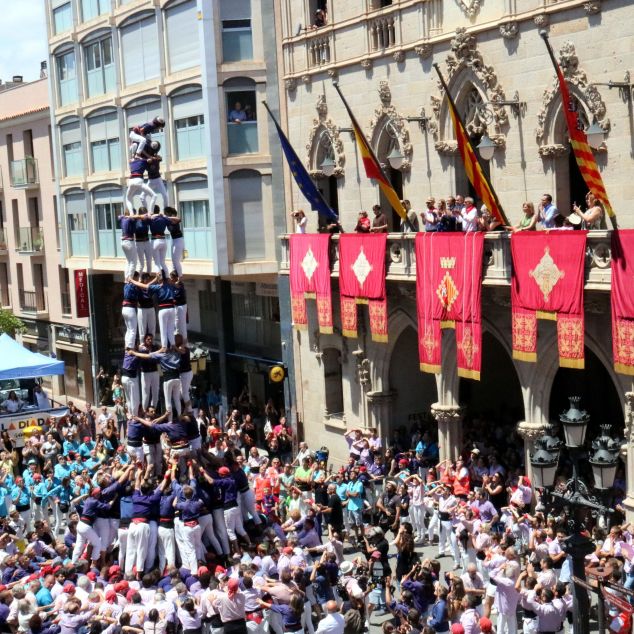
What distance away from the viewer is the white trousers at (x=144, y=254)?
72.0 feet

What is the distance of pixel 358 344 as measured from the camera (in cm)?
3058

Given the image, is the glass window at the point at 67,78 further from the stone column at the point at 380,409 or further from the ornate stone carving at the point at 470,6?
the ornate stone carving at the point at 470,6

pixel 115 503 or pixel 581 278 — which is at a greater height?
pixel 581 278

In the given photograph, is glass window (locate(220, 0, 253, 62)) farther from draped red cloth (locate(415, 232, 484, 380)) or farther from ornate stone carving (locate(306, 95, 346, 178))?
draped red cloth (locate(415, 232, 484, 380))

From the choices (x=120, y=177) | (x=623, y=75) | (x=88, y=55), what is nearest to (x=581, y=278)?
(x=623, y=75)

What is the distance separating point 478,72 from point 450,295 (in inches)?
193

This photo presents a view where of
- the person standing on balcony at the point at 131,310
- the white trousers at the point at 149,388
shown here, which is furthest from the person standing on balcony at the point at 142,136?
the white trousers at the point at 149,388

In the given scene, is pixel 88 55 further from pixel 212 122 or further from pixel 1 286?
pixel 1 286

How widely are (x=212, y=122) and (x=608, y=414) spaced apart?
599 inches

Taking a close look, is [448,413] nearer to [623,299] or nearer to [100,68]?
[623,299]

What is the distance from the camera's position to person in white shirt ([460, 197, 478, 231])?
25172 millimetres

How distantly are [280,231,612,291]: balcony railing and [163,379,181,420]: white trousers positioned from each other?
7164 millimetres

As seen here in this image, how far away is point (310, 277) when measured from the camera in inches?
1225

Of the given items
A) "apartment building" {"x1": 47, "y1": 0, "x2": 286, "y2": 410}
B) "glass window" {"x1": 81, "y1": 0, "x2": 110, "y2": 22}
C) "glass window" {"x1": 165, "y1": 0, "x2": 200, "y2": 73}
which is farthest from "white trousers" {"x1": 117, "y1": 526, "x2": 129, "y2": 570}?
"glass window" {"x1": 81, "y1": 0, "x2": 110, "y2": 22}
